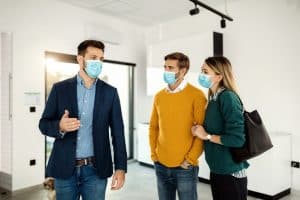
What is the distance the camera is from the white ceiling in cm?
418

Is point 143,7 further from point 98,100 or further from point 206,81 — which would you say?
point 98,100

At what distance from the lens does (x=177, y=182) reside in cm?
181

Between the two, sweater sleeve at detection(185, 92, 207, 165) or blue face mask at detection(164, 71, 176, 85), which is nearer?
sweater sleeve at detection(185, 92, 207, 165)

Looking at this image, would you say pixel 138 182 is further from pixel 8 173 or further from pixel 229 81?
pixel 229 81

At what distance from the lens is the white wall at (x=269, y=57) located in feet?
11.7

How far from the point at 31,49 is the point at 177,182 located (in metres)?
3.06

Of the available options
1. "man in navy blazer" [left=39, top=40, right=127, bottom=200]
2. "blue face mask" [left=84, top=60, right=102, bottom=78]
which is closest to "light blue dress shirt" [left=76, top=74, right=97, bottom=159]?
"man in navy blazer" [left=39, top=40, right=127, bottom=200]

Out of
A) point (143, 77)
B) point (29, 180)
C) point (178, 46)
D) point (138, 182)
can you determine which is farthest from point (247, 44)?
point (29, 180)

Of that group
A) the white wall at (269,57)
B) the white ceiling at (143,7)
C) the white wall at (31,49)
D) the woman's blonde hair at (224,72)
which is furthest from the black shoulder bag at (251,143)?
the white wall at (31,49)

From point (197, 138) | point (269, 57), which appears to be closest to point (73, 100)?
point (197, 138)

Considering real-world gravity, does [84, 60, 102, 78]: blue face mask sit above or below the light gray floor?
above

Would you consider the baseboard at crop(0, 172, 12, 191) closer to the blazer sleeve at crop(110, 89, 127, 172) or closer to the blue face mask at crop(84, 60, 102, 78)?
the blazer sleeve at crop(110, 89, 127, 172)

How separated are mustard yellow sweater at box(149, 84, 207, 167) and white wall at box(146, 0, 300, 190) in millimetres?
2318

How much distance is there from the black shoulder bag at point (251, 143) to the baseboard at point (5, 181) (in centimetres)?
331
